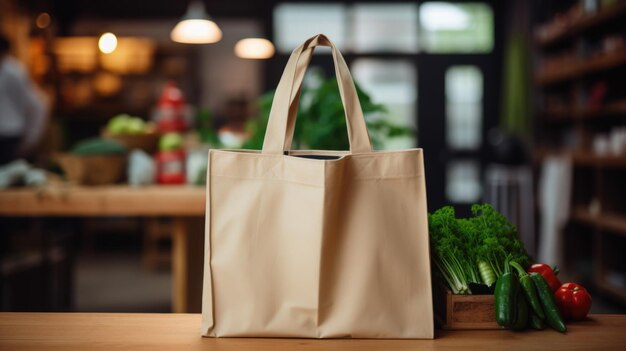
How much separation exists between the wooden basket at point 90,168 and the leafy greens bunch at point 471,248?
2055mm

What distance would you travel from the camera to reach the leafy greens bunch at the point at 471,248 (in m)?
1.13

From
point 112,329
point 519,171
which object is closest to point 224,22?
point 519,171

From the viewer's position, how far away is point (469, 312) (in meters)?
1.10

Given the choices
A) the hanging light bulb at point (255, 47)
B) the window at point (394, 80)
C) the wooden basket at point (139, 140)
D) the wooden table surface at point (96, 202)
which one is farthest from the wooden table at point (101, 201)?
the window at point (394, 80)

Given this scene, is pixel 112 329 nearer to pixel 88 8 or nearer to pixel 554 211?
pixel 554 211

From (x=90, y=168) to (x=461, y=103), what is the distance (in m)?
5.99

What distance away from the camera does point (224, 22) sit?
8406 mm

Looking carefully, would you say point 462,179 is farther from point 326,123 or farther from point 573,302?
point 573,302

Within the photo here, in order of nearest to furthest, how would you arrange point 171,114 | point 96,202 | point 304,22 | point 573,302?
point 573,302 → point 96,202 → point 171,114 → point 304,22

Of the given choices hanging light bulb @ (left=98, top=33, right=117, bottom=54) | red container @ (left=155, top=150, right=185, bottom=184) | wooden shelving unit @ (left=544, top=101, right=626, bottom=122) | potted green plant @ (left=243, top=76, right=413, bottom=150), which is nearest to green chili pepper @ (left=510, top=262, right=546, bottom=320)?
potted green plant @ (left=243, top=76, right=413, bottom=150)

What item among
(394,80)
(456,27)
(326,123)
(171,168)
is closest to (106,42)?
(171,168)

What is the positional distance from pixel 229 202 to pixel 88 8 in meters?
7.92

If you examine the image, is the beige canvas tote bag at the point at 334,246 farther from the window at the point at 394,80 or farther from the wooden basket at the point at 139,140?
the window at the point at 394,80

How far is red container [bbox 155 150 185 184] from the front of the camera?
3.04 meters
